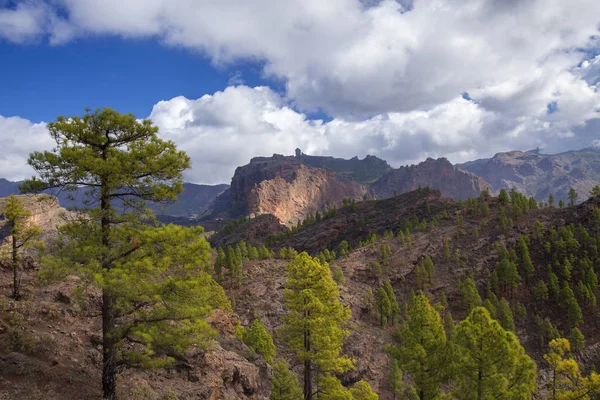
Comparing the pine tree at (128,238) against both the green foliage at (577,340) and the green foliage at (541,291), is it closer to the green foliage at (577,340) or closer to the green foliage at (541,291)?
the green foliage at (577,340)

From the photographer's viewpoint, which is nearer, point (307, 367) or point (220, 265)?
point (307, 367)

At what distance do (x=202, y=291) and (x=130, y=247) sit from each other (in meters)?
3.32

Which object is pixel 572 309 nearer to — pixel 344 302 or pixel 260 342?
pixel 344 302

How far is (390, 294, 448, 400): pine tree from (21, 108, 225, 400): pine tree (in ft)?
61.8

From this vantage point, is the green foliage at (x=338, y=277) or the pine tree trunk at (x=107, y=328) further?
the green foliage at (x=338, y=277)

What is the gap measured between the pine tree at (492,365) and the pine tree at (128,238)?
733 inches

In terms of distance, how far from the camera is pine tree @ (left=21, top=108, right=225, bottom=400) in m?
13.5

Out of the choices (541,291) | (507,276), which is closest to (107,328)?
(507,276)

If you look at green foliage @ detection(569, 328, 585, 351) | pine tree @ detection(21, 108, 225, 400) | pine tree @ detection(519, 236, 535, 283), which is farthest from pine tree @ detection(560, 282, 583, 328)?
pine tree @ detection(21, 108, 225, 400)

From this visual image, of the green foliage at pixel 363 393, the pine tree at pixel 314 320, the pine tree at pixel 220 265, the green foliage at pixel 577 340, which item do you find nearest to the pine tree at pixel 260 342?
the green foliage at pixel 363 393

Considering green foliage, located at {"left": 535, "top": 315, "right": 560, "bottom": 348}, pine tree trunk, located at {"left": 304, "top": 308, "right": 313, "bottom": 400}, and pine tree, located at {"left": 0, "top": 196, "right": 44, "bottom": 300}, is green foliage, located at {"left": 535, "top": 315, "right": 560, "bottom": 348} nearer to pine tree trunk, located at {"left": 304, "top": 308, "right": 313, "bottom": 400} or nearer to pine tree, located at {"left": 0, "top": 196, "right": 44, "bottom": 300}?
pine tree trunk, located at {"left": 304, "top": 308, "right": 313, "bottom": 400}

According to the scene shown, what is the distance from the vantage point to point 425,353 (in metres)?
27.2

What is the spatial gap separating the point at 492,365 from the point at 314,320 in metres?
12.2

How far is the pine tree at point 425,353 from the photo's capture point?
27188 millimetres
